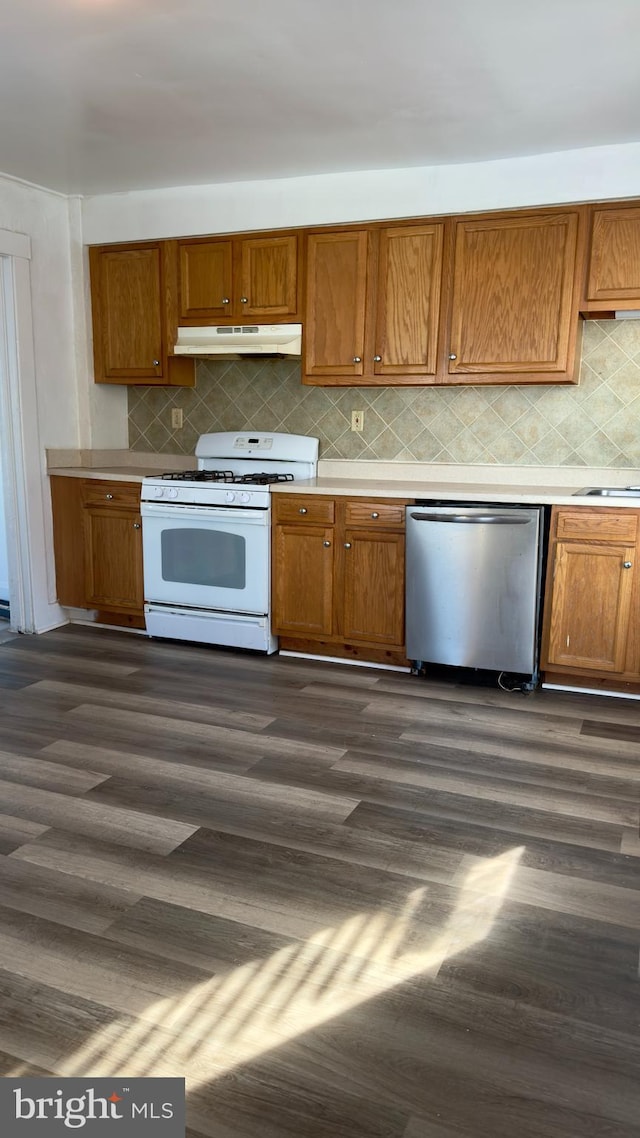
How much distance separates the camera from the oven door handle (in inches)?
156

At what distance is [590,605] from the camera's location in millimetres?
3475

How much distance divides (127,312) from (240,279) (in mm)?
733

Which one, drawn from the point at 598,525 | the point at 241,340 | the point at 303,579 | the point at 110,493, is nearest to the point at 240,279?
→ the point at 241,340

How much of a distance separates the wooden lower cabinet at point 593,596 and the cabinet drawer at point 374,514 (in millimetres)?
676

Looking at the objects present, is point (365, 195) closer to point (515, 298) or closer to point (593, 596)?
point (515, 298)

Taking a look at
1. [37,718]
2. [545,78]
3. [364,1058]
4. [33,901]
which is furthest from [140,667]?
[545,78]

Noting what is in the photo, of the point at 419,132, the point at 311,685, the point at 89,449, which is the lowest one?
the point at 311,685

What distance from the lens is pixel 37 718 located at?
3238mm

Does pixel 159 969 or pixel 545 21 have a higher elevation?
pixel 545 21

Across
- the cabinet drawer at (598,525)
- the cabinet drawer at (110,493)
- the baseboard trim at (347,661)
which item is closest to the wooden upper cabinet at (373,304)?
the cabinet drawer at (598,525)

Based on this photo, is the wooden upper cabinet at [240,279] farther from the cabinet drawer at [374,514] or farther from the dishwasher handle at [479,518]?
the dishwasher handle at [479,518]

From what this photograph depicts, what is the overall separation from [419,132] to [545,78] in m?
0.65

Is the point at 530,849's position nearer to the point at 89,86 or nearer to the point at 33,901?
the point at 33,901

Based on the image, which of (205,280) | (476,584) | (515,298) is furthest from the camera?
(205,280)
